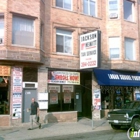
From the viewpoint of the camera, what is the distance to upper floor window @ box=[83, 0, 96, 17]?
18797 millimetres

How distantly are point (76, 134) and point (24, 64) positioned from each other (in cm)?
563

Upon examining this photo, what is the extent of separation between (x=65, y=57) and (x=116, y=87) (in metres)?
5.42

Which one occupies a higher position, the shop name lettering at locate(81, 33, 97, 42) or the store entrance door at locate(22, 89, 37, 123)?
the shop name lettering at locate(81, 33, 97, 42)

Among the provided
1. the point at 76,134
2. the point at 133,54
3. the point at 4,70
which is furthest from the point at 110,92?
the point at 4,70

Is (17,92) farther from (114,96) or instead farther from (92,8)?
(92,8)

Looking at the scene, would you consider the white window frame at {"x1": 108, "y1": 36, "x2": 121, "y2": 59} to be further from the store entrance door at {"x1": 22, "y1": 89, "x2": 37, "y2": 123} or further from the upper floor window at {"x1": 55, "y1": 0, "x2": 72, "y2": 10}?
the store entrance door at {"x1": 22, "y1": 89, "x2": 37, "y2": 123}

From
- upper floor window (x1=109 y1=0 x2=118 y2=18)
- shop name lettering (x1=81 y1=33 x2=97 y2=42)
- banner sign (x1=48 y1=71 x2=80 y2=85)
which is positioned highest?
upper floor window (x1=109 y1=0 x2=118 y2=18)

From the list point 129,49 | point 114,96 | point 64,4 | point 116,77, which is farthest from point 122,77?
point 64,4

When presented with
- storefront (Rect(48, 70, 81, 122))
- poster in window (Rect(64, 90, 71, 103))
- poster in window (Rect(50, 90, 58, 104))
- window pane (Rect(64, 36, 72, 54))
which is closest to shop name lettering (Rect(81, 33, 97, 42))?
window pane (Rect(64, 36, 72, 54))

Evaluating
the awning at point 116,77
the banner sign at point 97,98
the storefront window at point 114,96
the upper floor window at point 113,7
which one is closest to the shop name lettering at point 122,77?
the awning at point 116,77

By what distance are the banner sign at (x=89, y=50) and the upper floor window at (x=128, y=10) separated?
626cm

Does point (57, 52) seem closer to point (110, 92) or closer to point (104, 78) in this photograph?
point (104, 78)

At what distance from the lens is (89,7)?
19.0 meters

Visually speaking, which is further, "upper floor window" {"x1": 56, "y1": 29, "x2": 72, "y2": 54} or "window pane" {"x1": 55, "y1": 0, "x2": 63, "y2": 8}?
"window pane" {"x1": 55, "y1": 0, "x2": 63, "y2": 8}
